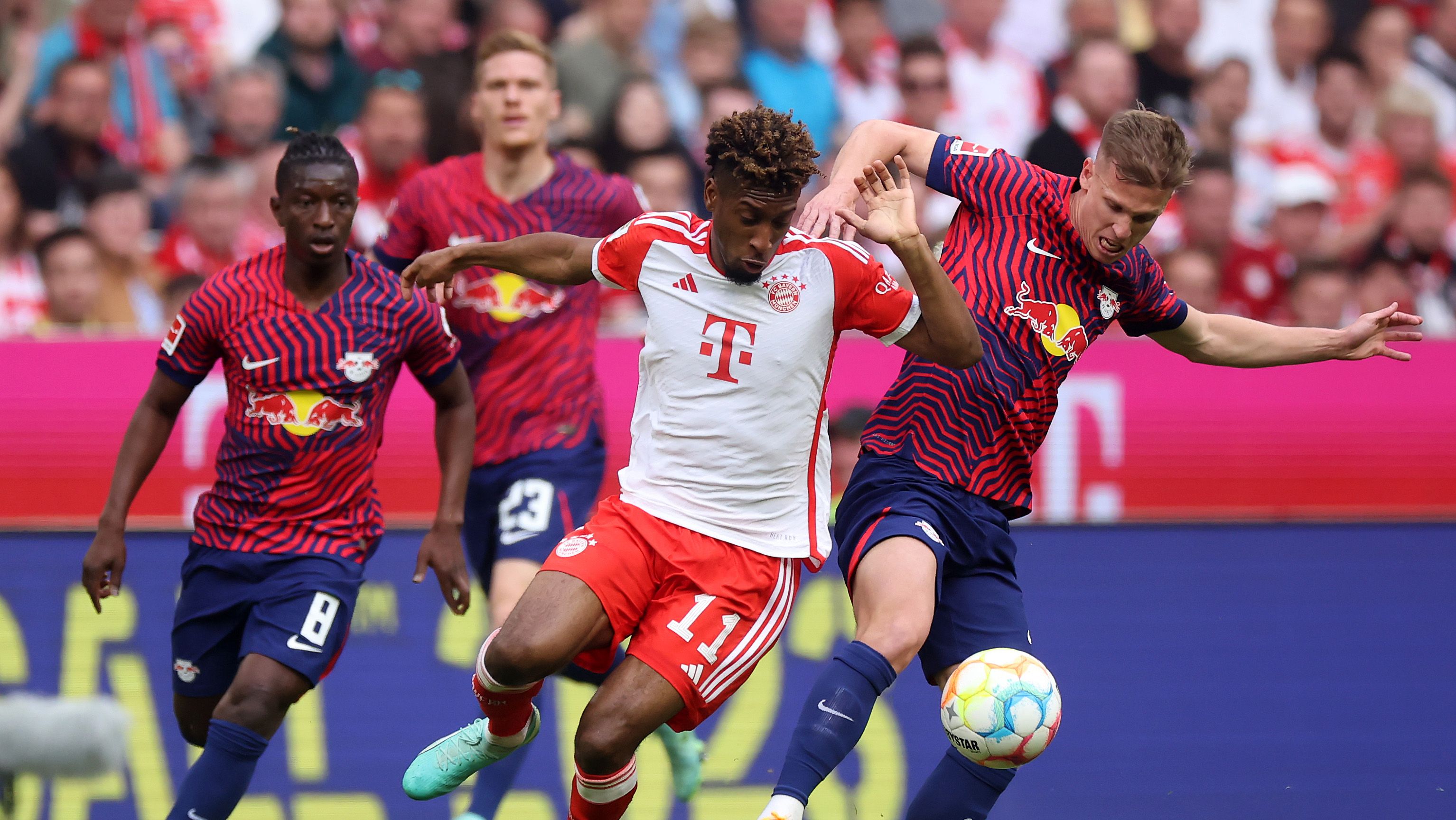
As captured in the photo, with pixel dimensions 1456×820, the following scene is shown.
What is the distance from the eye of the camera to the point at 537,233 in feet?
16.1

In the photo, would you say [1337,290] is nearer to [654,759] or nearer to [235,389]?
[654,759]

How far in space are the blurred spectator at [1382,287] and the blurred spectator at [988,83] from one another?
2338mm

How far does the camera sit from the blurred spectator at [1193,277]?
32.1 ft

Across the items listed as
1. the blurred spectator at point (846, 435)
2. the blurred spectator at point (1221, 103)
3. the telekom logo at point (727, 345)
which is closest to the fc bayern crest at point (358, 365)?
the telekom logo at point (727, 345)

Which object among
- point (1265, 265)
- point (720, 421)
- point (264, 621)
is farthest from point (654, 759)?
point (1265, 265)

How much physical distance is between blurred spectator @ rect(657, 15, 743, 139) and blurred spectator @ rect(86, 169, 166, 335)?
3.35 m

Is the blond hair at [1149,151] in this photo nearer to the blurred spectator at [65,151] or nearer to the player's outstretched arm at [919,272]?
the player's outstretched arm at [919,272]

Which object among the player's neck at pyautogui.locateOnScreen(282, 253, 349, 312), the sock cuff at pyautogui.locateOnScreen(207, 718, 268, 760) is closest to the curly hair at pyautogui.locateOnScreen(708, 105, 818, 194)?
the player's neck at pyautogui.locateOnScreen(282, 253, 349, 312)

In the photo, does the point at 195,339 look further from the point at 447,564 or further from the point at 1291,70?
the point at 1291,70

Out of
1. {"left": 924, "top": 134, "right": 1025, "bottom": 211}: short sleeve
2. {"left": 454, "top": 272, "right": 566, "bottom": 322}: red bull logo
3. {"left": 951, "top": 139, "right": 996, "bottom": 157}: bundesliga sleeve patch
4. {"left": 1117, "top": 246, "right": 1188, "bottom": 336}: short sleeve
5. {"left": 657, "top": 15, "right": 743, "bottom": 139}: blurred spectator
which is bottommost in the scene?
{"left": 454, "top": 272, "right": 566, "bottom": 322}: red bull logo

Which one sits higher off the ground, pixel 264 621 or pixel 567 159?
pixel 567 159

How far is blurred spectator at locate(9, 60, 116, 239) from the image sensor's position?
30.1 feet

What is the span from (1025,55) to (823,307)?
667cm

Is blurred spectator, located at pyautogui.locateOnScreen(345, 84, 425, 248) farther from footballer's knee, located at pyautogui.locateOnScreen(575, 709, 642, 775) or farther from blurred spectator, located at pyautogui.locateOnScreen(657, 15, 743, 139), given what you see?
footballer's knee, located at pyautogui.locateOnScreen(575, 709, 642, 775)
